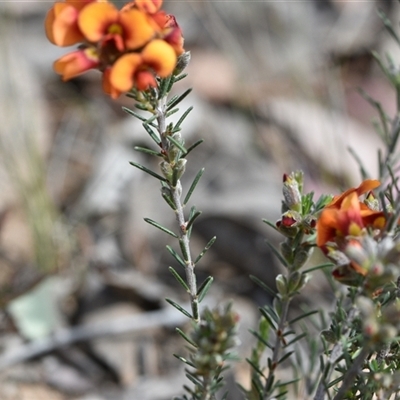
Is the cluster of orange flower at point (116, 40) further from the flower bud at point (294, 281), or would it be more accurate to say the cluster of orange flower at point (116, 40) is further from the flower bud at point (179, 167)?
the flower bud at point (294, 281)

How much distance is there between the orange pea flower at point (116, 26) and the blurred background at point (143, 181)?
1541 millimetres

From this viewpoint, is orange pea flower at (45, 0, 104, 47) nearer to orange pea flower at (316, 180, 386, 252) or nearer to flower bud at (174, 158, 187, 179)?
flower bud at (174, 158, 187, 179)

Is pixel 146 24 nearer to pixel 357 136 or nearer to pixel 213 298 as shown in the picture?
pixel 213 298

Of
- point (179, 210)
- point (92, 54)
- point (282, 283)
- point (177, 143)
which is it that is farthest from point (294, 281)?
point (92, 54)

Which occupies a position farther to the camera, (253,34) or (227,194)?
(253,34)

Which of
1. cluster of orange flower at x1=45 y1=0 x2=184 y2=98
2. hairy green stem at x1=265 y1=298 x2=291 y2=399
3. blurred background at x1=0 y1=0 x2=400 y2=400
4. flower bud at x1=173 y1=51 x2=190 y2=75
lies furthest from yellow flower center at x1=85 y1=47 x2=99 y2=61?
blurred background at x1=0 y1=0 x2=400 y2=400

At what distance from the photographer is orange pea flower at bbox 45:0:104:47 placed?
38.9 inches

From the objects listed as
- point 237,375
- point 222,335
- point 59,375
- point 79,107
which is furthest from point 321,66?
point 222,335

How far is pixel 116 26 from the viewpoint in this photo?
97cm

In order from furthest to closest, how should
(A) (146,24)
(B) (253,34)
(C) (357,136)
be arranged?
(B) (253,34)
(C) (357,136)
(A) (146,24)

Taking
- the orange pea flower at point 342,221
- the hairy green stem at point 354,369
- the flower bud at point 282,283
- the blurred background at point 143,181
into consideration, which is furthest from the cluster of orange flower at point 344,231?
the blurred background at point 143,181

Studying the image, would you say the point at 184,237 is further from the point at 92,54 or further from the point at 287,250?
the point at 92,54

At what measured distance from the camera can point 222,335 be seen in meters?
1.05

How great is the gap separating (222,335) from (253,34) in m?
3.72
